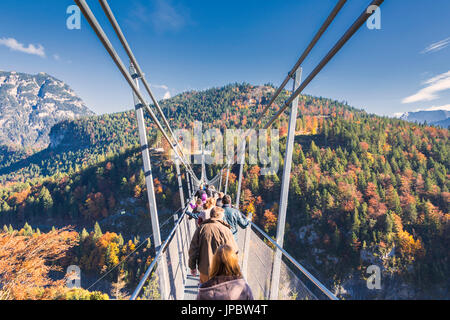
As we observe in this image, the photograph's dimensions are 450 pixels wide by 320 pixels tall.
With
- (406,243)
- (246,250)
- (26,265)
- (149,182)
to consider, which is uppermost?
(149,182)

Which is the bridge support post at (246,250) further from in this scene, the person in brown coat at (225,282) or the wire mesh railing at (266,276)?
the person in brown coat at (225,282)

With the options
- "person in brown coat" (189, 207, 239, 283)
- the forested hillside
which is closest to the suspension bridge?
"person in brown coat" (189, 207, 239, 283)

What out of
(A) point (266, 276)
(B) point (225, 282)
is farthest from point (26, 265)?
(B) point (225, 282)

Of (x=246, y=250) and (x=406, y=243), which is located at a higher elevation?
Answer: (x=246, y=250)

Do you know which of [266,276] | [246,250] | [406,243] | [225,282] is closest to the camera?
[225,282]

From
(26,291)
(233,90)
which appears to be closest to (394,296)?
(26,291)

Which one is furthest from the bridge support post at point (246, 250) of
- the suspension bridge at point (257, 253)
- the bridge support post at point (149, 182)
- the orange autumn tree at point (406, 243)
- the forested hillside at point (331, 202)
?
the orange autumn tree at point (406, 243)

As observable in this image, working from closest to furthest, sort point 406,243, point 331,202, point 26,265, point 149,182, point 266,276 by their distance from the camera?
point 266,276, point 149,182, point 26,265, point 406,243, point 331,202

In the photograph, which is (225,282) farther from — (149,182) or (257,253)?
(149,182)
